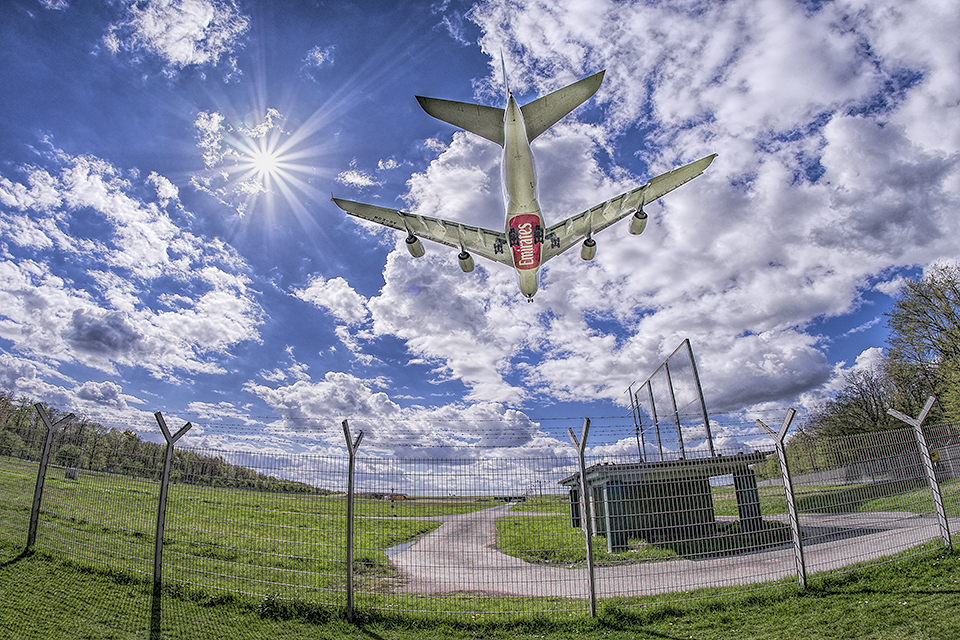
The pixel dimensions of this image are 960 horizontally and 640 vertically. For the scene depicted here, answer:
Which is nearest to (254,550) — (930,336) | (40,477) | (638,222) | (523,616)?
(523,616)

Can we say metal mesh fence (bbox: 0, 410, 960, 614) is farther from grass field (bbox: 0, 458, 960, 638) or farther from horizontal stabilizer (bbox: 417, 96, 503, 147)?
horizontal stabilizer (bbox: 417, 96, 503, 147)

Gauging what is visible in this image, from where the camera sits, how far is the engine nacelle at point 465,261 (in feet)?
75.7

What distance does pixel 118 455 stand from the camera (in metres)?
7.83

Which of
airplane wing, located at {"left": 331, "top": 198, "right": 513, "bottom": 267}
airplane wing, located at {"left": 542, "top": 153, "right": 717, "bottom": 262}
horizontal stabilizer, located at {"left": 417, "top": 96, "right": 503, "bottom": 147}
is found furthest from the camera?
airplane wing, located at {"left": 331, "top": 198, "right": 513, "bottom": 267}

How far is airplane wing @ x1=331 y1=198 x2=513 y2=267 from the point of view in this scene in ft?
68.0

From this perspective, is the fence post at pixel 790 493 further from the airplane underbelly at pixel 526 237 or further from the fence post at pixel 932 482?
the airplane underbelly at pixel 526 237

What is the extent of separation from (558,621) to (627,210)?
18298 mm

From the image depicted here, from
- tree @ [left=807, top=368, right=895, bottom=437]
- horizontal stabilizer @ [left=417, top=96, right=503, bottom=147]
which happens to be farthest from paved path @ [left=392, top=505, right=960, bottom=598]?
tree @ [left=807, top=368, right=895, bottom=437]

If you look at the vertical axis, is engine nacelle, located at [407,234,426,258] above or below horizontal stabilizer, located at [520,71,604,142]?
below

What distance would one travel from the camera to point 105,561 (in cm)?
777

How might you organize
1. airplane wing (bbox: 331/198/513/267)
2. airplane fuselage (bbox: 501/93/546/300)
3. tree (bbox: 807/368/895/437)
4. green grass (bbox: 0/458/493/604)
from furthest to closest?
tree (bbox: 807/368/895/437), airplane wing (bbox: 331/198/513/267), airplane fuselage (bbox: 501/93/546/300), green grass (bbox: 0/458/493/604)

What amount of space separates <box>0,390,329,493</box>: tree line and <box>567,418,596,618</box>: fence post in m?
4.06

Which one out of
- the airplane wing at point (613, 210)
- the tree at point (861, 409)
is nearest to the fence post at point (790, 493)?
the airplane wing at point (613, 210)

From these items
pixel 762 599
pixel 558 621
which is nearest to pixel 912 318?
pixel 762 599
